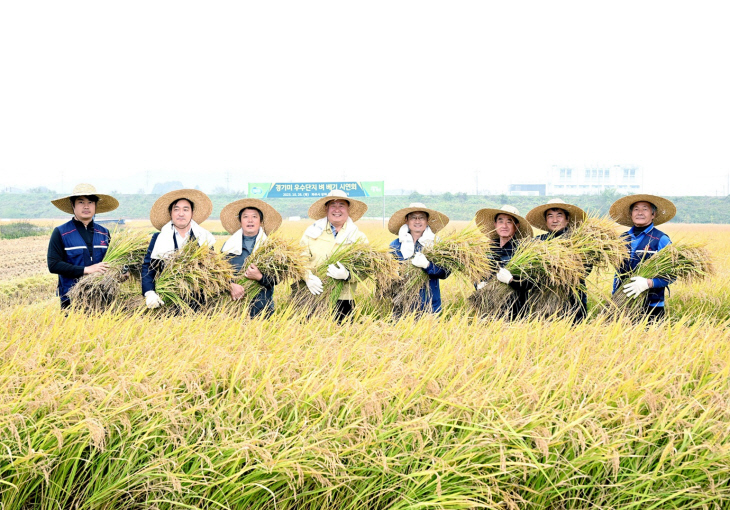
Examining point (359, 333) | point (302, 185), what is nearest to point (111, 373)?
point (359, 333)

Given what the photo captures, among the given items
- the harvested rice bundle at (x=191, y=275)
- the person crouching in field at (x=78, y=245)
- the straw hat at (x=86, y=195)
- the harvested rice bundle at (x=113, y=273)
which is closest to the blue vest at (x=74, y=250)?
the person crouching in field at (x=78, y=245)

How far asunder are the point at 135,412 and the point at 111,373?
0.40 meters

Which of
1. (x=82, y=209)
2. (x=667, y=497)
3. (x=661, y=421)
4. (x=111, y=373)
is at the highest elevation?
(x=82, y=209)

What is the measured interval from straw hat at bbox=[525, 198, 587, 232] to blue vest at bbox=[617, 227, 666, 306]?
16.5 inches

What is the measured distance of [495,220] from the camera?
4.99m

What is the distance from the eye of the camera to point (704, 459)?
7.11 ft

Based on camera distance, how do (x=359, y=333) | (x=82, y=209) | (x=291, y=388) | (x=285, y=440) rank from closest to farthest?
(x=285, y=440) < (x=291, y=388) < (x=359, y=333) < (x=82, y=209)

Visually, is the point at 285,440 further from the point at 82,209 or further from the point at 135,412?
the point at 82,209

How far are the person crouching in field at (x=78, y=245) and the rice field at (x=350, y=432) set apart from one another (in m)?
1.64

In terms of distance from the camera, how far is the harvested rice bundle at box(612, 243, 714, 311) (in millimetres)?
4473

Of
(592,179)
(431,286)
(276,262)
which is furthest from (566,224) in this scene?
(592,179)

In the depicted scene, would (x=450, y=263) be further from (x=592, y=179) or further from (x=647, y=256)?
(x=592, y=179)

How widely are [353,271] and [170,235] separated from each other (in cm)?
144

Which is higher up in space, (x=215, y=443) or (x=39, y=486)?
(x=215, y=443)
